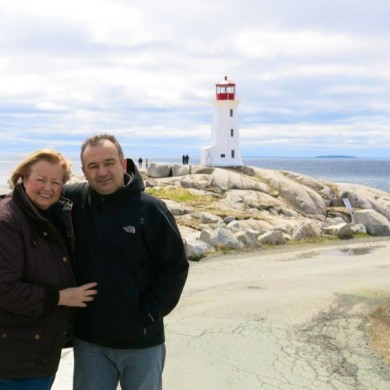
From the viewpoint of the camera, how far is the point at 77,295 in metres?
3.63

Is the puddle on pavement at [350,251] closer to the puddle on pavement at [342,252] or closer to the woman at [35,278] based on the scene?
the puddle on pavement at [342,252]

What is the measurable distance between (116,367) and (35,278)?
0.97 meters

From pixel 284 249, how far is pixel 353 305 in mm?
9003

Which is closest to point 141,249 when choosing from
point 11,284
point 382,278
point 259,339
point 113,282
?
point 113,282

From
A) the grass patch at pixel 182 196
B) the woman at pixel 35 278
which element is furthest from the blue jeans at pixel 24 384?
the grass patch at pixel 182 196

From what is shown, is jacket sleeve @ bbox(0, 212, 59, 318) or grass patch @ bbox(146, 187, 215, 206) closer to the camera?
jacket sleeve @ bbox(0, 212, 59, 318)

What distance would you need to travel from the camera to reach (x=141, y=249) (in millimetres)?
3803

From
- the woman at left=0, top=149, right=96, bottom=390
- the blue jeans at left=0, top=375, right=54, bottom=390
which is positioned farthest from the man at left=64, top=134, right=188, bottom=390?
the blue jeans at left=0, top=375, right=54, bottom=390

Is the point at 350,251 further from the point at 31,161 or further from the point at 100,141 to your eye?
the point at 31,161

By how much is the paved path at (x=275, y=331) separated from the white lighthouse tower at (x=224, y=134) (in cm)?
3125

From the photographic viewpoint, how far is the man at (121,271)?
3.79 meters

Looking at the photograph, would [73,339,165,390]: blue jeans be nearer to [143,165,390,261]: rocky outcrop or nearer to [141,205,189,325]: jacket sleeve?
[141,205,189,325]: jacket sleeve

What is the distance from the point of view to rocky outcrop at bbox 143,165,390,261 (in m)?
20.0

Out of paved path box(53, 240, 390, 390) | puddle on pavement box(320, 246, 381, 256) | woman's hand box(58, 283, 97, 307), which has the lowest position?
puddle on pavement box(320, 246, 381, 256)
